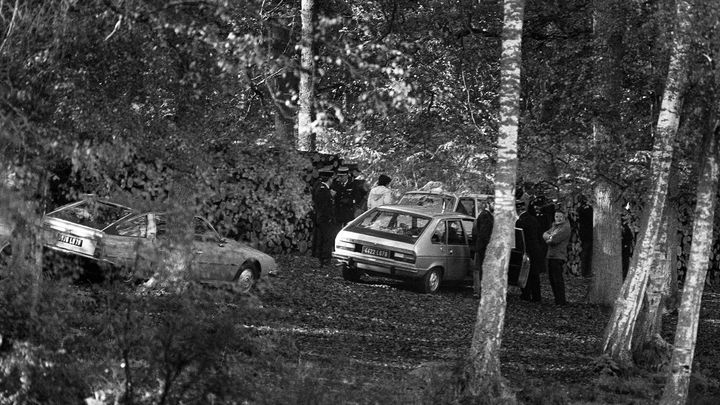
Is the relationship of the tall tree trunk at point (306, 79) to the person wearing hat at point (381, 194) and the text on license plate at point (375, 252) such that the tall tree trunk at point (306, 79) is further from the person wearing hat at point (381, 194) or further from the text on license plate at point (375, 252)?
the text on license plate at point (375, 252)

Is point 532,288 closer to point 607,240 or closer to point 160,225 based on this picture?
point 607,240

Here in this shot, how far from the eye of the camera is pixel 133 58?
11.4 m

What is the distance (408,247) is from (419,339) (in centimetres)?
560

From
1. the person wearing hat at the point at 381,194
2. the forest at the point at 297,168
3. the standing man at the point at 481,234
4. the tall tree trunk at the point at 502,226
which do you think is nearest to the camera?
the forest at the point at 297,168

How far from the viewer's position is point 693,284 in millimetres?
13359

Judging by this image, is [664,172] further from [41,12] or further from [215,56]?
[41,12]

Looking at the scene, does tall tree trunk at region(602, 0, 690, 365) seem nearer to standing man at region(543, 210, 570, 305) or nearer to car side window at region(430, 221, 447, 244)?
standing man at region(543, 210, 570, 305)

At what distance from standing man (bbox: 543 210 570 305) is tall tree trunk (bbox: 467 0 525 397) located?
10.5 metres

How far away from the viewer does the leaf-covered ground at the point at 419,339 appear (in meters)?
13.0

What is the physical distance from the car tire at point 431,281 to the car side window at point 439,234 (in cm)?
54

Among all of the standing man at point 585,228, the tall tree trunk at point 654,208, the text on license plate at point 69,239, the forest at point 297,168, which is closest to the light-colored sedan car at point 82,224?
the text on license plate at point 69,239

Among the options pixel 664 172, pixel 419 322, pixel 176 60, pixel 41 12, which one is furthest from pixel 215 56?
pixel 419 322

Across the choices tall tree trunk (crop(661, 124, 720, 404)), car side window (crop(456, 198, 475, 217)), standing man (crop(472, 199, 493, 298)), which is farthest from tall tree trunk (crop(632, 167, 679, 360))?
car side window (crop(456, 198, 475, 217))

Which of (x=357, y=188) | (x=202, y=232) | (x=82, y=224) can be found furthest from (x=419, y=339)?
(x=357, y=188)
